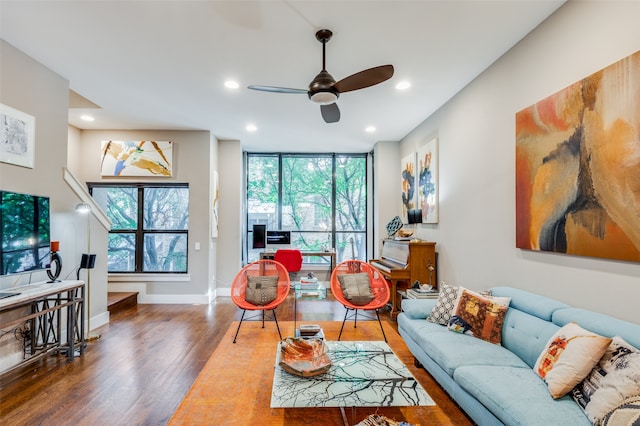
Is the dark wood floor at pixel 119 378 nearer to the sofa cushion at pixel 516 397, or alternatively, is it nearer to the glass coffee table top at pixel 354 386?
the glass coffee table top at pixel 354 386

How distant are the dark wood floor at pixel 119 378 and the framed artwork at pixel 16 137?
1.96 m

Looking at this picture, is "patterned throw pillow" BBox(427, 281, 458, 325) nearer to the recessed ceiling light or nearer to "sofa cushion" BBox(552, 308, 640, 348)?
"sofa cushion" BBox(552, 308, 640, 348)

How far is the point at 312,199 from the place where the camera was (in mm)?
7043

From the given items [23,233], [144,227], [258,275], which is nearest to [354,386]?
[258,275]

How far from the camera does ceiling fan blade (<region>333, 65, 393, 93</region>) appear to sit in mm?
2330

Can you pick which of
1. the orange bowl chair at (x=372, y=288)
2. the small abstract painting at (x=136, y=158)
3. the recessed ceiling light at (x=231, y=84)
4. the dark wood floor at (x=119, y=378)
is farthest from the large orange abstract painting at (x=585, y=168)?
the small abstract painting at (x=136, y=158)

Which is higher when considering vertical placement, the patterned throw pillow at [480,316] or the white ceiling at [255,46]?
the white ceiling at [255,46]

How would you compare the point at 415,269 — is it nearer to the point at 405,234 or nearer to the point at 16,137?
the point at 405,234

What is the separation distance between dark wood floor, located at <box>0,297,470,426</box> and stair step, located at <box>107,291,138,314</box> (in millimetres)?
388

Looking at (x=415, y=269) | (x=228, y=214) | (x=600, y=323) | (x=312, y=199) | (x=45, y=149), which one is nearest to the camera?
(x=600, y=323)

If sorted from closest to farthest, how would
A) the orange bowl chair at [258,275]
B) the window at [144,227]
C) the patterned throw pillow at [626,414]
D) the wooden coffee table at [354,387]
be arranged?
the patterned throw pillow at [626,414]
the wooden coffee table at [354,387]
the orange bowl chair at [258,275]
the window at [144,227]

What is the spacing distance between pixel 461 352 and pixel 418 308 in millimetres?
849

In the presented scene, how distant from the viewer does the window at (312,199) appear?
700 cm

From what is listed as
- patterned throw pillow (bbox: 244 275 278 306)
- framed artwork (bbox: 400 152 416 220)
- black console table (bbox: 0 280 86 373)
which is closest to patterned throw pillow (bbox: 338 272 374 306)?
patterned throw pillow (bbox: 244 275 278 306)
